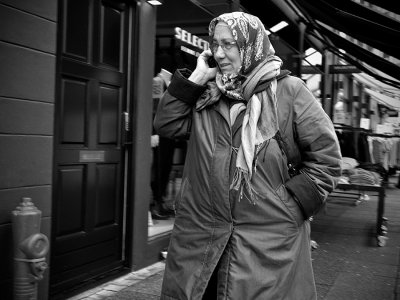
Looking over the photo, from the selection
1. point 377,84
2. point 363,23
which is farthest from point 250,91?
point 377,84

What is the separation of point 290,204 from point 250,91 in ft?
1.92

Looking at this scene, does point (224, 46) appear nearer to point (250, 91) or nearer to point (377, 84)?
point (250, 91)

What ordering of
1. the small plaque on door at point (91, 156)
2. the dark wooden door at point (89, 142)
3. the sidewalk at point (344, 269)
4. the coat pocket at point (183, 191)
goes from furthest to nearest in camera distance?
the sidewalk at point (344, 269), the small plaque on door at point (91, 156), the dark wooden door at point (89, 142), the coat pocket at point (183, 191)

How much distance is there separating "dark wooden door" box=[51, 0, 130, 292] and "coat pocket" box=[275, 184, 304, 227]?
2.25 m

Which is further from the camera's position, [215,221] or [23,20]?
[23,20]

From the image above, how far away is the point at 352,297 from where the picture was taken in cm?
461

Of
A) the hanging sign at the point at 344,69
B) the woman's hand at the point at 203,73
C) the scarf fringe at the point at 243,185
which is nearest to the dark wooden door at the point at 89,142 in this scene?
the woman's hand at the point at 203,73

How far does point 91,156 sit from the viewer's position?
14.8 ft

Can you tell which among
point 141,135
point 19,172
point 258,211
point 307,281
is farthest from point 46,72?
point 307,281

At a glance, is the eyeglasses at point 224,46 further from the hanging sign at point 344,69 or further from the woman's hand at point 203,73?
the hanging sign at point 344,69

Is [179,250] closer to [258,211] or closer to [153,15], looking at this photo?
[258,211]

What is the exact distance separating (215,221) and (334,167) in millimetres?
668

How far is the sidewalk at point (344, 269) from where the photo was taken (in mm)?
4613

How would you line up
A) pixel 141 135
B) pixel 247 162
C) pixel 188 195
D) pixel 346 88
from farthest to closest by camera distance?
pixel 346 88 < pixel 141 135 < pixel 188 195 < pixel 247 162
